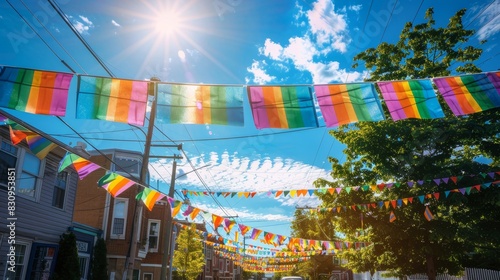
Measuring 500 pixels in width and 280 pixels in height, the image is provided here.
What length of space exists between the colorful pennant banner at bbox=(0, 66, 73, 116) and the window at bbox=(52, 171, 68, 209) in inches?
281

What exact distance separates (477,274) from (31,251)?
18657 mm

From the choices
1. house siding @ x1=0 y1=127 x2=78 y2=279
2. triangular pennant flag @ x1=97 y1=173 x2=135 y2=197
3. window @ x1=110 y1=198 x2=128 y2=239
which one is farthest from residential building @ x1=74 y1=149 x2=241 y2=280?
triangular pennant flag @ x1=97 y1=173 x2=135 y2=197

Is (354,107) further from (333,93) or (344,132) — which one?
(344,132)

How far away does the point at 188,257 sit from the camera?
2994 cm

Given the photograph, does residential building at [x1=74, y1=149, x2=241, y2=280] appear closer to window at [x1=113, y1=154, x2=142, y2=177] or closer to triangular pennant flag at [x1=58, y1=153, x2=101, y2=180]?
window at [x1=113, y1=154, x2=142, y2=177]

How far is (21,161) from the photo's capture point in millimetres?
11094

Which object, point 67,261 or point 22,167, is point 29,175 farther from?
point 67,261

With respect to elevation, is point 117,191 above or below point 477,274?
above

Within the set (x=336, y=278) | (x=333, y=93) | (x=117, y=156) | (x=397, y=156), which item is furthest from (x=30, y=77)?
(x=336, y=278)

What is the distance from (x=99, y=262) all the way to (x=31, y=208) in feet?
18.4

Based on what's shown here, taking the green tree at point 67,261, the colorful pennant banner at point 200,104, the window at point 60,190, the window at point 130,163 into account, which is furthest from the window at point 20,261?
the window at point 130,163

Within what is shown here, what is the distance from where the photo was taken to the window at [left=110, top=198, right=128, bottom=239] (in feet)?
67.4

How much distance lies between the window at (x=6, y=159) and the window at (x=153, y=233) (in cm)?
1506

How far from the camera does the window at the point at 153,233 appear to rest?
24.7m
